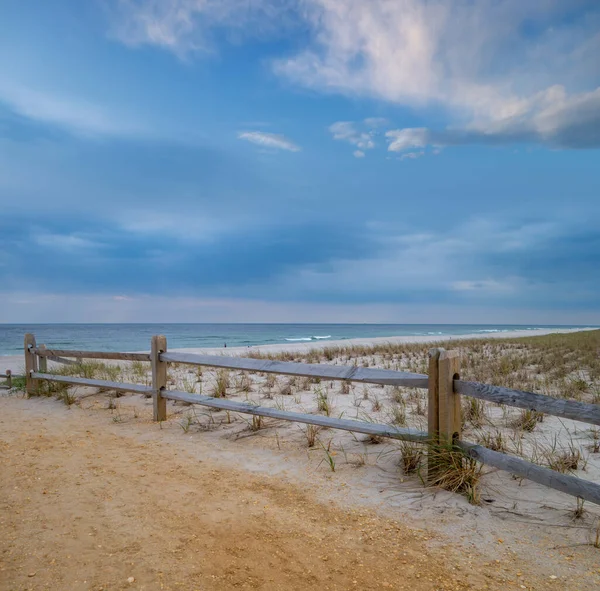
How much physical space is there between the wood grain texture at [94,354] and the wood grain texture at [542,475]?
18.3 feet

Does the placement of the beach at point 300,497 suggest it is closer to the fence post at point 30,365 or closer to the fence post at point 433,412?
the fence post at point 433,412

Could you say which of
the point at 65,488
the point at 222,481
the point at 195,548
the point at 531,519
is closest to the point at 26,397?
the point at 65,488

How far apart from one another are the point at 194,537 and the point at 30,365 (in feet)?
28.6

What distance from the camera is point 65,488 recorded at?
454 centimetres

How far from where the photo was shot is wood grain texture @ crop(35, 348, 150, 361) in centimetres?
798

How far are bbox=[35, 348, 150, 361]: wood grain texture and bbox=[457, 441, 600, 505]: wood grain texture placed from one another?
5.58m

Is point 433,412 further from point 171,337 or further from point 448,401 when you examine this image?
point 171,337

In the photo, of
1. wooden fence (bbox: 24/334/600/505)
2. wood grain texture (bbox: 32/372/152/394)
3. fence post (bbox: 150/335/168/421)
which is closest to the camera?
Answer: wooden fence (bbox: 24/334/600/505)

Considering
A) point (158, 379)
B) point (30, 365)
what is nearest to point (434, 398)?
point (158, 379)

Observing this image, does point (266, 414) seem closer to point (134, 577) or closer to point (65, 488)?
point (65, 488)

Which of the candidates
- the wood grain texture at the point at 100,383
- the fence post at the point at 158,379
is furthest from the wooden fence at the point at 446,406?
the wood grain texture at the point at 100,383

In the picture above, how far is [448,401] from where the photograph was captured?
4.46 meters

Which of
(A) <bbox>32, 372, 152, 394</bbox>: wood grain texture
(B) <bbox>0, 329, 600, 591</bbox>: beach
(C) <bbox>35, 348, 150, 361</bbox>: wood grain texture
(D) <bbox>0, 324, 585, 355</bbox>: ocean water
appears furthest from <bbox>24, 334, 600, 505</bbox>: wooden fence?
(D) <bbox>0, 324, 585, 355</bbox>: ocean water

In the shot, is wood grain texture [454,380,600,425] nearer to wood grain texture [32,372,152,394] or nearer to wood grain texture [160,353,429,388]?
wood grain texture [160,353,429,388]
